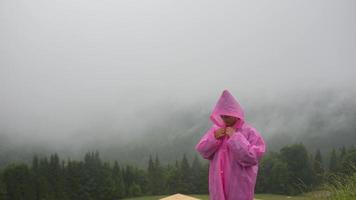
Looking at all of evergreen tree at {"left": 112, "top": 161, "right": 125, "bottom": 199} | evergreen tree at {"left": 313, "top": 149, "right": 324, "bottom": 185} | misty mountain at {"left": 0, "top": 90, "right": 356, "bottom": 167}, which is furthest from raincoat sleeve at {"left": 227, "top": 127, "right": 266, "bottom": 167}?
evergreen tree at {"left": 112, "top": 161, "right": 125, "bottom": 199}

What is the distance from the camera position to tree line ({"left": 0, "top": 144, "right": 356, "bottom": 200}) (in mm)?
6160

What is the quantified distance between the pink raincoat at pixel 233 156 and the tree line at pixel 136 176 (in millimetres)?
3560

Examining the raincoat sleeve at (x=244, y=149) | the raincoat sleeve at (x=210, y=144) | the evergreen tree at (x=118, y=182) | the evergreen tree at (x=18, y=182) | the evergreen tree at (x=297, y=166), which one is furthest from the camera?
the evergreen tree at (x=118, y=182)

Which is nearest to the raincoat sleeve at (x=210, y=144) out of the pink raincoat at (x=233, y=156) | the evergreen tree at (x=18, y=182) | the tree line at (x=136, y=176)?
the pink raincoat at (x=233, y=156)

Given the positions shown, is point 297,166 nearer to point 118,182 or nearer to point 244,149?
point 118,182

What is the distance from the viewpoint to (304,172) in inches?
241

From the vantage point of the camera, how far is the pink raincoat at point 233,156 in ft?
8.33

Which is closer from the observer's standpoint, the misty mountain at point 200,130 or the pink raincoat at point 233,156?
the pink raincoat at point 233,156

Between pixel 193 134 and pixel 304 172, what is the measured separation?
167cm

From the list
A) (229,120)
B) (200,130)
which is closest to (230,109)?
(229,120)

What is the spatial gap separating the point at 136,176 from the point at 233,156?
168 inches

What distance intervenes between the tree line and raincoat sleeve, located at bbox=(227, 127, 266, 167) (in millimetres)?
3604

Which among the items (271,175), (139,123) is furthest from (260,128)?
(139,123)

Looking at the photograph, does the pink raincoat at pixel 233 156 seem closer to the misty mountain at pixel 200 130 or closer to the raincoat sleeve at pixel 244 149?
the raincoat sleeve at pixel 244 149
